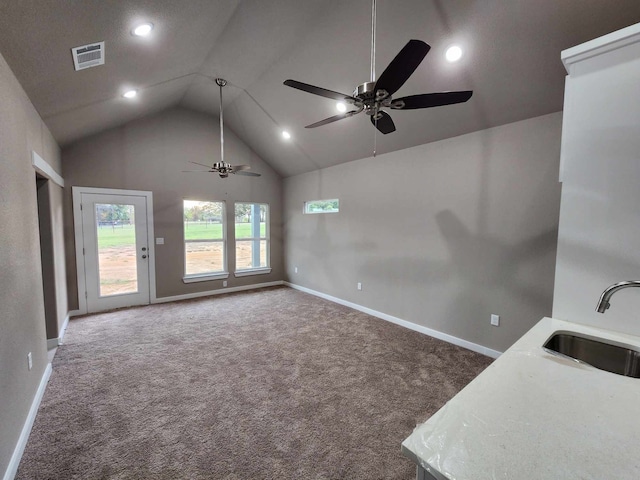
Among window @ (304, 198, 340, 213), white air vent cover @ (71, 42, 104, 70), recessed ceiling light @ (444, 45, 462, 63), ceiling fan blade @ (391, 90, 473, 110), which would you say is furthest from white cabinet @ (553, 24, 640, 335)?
window @ (304, 198, 340, 213)

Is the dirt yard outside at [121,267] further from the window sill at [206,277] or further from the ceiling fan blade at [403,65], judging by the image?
the ceiling fan blade at [403,65]

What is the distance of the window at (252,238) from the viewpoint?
6.16 meters

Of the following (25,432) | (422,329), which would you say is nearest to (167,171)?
(25,432)

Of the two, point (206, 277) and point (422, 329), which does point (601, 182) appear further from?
point (206, 277)

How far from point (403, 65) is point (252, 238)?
5351 mm

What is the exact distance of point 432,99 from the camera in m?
1.77

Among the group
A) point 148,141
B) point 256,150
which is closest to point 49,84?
point 148,141

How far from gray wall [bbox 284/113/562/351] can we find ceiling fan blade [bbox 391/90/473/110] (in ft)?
5.40

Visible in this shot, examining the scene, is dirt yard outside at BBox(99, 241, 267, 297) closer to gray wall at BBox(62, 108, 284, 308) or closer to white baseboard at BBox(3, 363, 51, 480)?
gray wall at BBox(62, 108, 284, 308)

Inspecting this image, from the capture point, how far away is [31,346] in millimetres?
2242

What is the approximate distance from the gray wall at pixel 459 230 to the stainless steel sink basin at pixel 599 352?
157 centimetres

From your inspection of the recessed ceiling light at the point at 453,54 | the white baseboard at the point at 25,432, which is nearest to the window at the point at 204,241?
the white baseboard at the point at 25,432

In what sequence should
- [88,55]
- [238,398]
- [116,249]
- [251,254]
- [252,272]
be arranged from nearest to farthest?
[88,55], [238,398], [116,249], [252,272], [251,254]

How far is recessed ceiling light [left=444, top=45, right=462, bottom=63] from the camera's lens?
2498 mm
